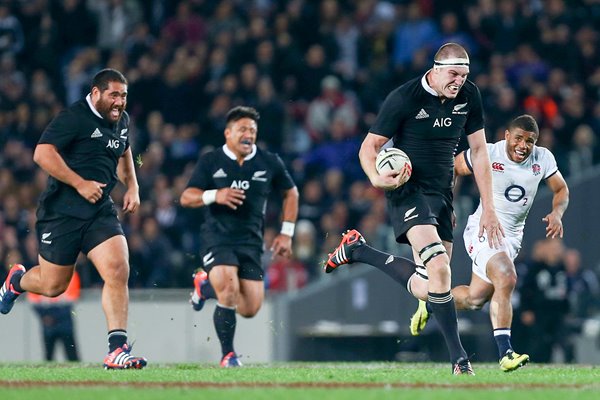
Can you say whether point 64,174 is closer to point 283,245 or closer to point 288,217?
point 283,245

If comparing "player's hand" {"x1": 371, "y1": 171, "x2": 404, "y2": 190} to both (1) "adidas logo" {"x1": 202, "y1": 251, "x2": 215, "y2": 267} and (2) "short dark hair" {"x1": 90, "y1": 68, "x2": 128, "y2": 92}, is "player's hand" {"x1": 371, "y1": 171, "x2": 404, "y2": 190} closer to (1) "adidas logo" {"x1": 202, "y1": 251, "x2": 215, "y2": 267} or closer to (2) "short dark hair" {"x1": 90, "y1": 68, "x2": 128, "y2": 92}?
(2) "short dark hair" {"x1": 90, "y1": 68, "x2": 128, "y2": 92}

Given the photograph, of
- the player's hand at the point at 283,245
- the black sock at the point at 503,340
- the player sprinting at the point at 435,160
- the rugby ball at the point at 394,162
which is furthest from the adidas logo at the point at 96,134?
the black sock at the point at 503,340

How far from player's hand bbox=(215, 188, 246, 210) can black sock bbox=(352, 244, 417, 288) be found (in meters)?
1.26

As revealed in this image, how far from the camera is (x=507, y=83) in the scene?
21266mm

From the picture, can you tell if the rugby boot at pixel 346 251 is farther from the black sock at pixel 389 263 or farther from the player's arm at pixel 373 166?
the player's arm at pixel 373 166

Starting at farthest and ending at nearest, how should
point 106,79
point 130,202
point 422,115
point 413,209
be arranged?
point 130,202
point 106,79
point 422,115
point 413,209

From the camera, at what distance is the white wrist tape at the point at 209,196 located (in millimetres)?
13586

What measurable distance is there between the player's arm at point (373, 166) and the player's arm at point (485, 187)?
0.78 meters

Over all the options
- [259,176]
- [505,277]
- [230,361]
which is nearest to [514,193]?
[505,277]

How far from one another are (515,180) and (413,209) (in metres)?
1.89

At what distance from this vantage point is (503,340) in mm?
12250

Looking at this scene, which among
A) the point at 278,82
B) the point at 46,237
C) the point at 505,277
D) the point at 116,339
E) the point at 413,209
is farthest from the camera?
the point at 278,82

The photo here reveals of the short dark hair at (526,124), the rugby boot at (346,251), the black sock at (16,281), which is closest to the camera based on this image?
the short dark hair at (526,124)

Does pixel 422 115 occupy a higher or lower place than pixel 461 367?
higher
